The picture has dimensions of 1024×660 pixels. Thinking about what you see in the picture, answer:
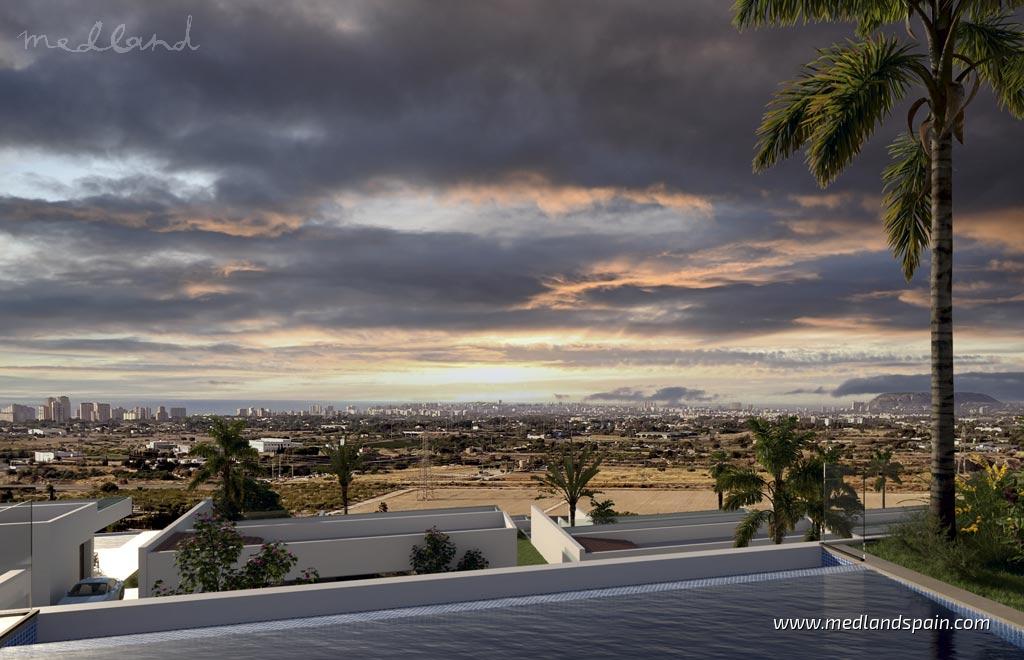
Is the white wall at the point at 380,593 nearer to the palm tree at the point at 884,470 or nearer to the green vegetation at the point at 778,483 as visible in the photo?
the palm tree at the point at 884,470

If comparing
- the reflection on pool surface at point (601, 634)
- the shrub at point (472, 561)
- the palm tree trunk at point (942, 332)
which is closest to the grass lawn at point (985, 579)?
the reflection on pool surface at point (601, 634)

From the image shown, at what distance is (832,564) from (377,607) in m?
7.22

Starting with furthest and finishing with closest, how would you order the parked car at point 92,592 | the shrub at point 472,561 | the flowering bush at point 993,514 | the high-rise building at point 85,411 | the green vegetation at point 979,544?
the high-rise building at point 85,411
the shrub at point 472,561
the parked car at point 92,592
the flowering bush at point 993,514
the green vegetation at point 979,544

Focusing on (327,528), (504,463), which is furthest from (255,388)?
(327,528)

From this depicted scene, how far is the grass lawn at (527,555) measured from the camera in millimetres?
23103

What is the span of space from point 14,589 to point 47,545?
9145 mm

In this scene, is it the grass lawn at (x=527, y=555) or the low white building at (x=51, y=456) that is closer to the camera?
the grass lawn at (x=527, y=555)

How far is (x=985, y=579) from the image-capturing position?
372 inches

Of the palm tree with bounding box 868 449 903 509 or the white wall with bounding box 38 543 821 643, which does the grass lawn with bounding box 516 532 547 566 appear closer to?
the white wall with bounding box 38 543 821 643

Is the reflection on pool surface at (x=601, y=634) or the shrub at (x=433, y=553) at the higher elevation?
the reflection on pool surface at (x=601, y=634)

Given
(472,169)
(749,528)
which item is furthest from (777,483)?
(472,169)

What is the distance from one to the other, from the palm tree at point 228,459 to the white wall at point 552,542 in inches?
497

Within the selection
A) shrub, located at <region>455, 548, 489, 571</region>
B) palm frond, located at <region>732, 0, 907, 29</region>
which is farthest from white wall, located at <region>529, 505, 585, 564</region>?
palm frond, located at <region>732, 0, 907, 29</region>

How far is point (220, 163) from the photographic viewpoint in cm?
3347
